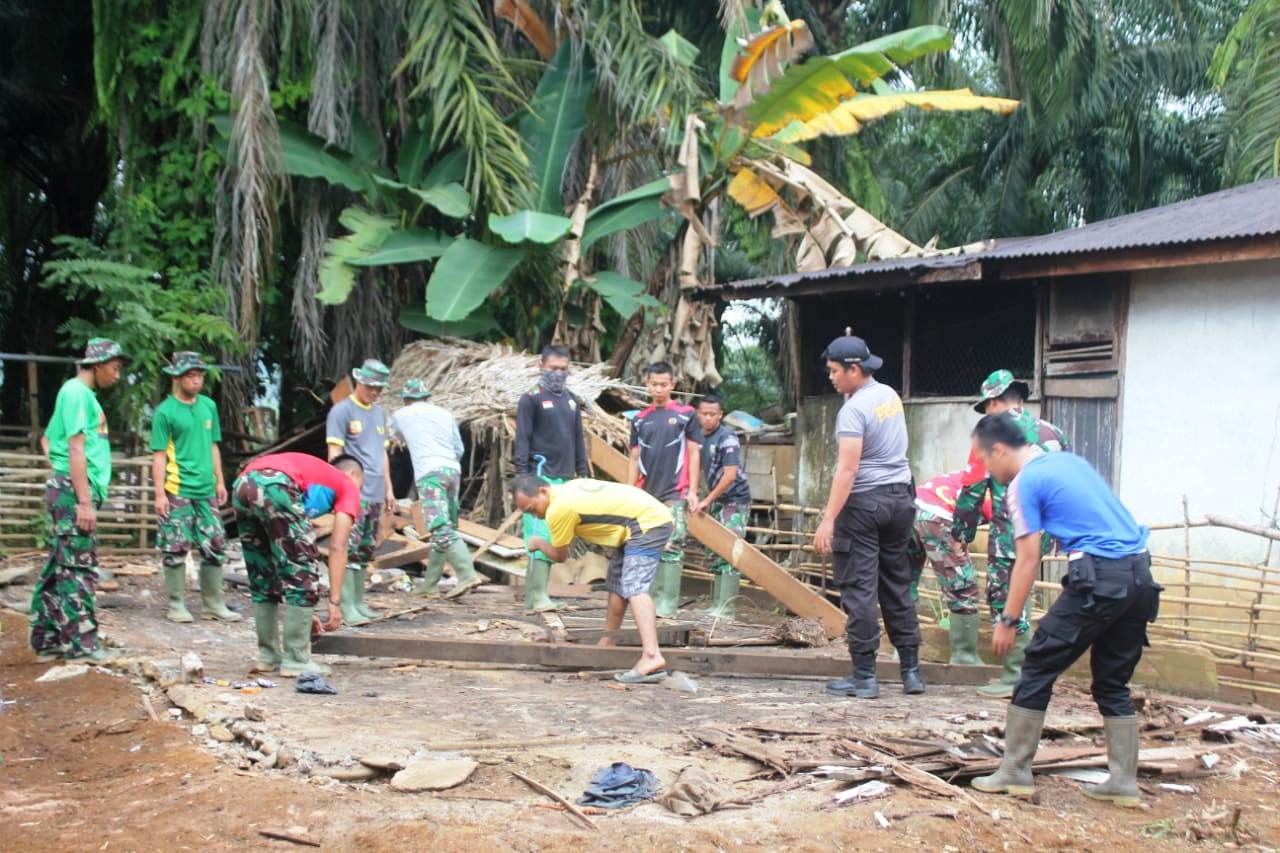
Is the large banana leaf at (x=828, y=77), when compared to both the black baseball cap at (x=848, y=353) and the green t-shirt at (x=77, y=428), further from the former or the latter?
the green t-shirt at (x=77, y=428)

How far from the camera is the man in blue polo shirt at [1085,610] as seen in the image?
195 inches

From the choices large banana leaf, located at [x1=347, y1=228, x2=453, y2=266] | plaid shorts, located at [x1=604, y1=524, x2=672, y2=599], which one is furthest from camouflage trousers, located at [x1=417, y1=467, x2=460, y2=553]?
large banana leaf, located at [x1=347, y1=228, x2=453, y2=266]

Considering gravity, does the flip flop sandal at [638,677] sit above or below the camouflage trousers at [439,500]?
below

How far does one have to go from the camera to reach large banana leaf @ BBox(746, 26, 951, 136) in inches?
464

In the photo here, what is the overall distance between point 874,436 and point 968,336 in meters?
5.24

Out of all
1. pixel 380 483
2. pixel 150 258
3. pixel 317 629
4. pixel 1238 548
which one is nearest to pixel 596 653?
pixel 317 629

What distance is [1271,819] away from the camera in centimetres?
488

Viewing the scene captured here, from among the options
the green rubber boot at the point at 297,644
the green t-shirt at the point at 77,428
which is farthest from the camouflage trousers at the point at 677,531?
the green t-shirt at the point at 77,428

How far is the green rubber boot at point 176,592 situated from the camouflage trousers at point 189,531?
0.04 meters

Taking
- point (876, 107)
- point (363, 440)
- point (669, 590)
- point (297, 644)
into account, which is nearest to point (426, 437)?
point (363, 440)

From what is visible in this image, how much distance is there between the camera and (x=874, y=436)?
6.90 m

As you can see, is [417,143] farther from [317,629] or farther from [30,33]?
[317,629]

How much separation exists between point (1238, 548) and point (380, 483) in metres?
6.65

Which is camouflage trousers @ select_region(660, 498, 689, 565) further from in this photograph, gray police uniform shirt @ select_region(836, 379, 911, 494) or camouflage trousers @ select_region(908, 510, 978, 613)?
gray police uniform shirt @ select_region(836, 379, 911, 494)
